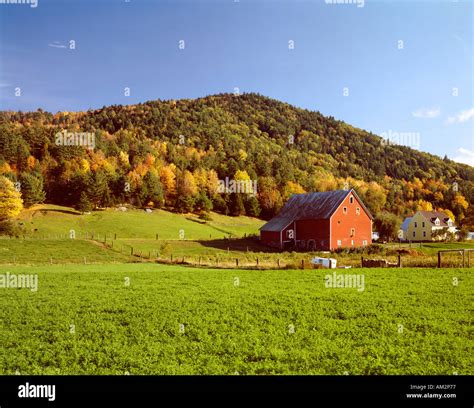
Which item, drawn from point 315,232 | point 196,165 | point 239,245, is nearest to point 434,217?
point 315,232

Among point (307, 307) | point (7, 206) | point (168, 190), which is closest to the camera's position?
point (307, 307)

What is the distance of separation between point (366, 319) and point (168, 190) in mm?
98823

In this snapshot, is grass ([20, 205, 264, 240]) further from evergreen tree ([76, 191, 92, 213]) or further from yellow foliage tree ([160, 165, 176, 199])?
yellow foliage tree ([160, 165, 176, 199])

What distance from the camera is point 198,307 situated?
18.4 meters

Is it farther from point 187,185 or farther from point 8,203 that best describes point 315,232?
point 8,203

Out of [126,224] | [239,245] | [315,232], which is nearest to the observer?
[315,232]

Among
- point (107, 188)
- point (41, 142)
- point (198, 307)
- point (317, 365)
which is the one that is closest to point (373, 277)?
point (198, 307)

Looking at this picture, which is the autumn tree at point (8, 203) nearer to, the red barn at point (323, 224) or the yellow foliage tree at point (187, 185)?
the yellow foliage tree at point (187, 185)

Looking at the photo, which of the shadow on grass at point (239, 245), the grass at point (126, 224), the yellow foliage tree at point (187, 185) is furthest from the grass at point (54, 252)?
the yellow foliage tree at point (187, 185)

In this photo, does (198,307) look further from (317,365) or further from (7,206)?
(7,206)

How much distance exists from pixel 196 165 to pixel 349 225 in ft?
231

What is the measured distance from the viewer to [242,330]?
14242 mm

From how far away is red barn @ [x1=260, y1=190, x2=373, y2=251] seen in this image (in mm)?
62562
